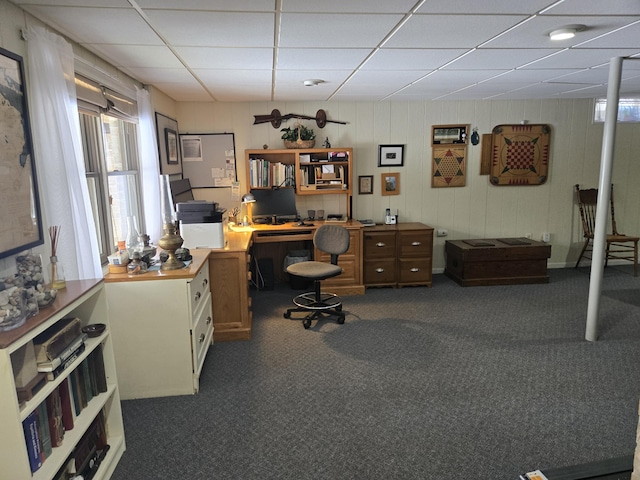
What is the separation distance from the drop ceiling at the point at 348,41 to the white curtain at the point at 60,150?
189 mm

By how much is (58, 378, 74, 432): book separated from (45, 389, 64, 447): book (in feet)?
0.09

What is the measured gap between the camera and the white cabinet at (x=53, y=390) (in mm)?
1397

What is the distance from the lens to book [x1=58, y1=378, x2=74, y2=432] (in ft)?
5.77

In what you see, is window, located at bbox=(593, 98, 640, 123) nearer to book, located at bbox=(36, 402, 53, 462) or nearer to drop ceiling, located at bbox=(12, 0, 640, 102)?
drop ceiling, located at bbox=(12, 0, 640, 102)

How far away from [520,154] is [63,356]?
5298mm

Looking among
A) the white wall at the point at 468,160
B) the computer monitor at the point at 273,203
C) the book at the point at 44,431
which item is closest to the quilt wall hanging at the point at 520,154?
the white wall at the point at 468,160

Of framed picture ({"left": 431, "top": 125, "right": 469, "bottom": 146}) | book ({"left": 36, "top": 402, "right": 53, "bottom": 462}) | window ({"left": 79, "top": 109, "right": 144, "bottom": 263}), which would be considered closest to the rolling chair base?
window ({"left": 79, "top": 109, "right": 144, "bottom": 263})

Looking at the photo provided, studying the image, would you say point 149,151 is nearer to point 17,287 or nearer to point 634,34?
point 17,287

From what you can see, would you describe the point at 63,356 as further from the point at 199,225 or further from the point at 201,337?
the point at 199,225

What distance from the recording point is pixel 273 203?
15.7 ft

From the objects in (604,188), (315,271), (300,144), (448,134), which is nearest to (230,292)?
(315,271)

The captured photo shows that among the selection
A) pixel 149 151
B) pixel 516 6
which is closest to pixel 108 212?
pixel 149 151

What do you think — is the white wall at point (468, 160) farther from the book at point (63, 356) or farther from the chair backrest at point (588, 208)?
the book at point (63, 356)

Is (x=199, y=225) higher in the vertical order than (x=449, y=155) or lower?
lower
